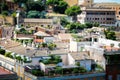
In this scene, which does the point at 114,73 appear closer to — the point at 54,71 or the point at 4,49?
the point at 54,71

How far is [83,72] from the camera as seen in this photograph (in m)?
22.5

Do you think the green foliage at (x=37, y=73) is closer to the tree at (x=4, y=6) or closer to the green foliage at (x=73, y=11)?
the tree at (x=4, y=6)

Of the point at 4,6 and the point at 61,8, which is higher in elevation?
the point at 4,6

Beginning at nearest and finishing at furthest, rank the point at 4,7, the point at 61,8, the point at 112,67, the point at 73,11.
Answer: the point at 112,67 → the point at 4,7 → the point at 73,11 → the point at 61,8

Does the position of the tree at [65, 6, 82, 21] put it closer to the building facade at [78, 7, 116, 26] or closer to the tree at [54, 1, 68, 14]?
the building facade at [78, 7, 116, 26]

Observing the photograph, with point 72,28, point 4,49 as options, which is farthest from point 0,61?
point 72,28

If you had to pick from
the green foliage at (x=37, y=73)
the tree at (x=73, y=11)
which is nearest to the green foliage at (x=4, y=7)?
the tree at (x=73, y=11)

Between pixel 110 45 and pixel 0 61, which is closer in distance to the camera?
pixel 0 61

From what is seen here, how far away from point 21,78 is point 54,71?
1913 mm

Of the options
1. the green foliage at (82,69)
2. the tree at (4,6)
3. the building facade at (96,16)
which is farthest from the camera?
the building facade at (96,16)

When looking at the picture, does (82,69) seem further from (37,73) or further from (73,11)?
(73,11)

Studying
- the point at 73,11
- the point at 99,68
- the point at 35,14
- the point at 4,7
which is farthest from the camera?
the point at 73,11

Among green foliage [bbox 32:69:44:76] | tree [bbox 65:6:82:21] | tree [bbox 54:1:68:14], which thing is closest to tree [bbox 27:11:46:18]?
tree [bbox 65:6:82:21]

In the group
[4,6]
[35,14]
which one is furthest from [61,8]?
[4,6]
